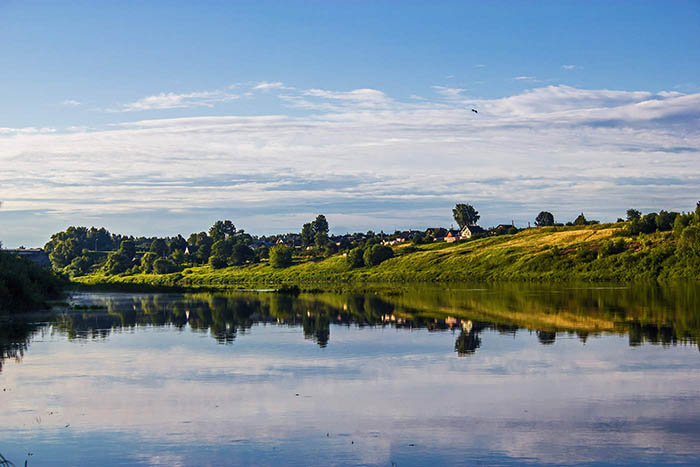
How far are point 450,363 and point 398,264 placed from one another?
150229 mm

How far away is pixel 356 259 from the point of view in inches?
7520

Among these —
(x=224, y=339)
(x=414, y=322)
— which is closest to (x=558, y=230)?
(x=414, y=322)

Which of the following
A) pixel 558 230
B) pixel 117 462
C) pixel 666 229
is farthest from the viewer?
pixel 558 230

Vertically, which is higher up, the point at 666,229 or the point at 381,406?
the point at 666,229

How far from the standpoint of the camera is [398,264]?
586 ft

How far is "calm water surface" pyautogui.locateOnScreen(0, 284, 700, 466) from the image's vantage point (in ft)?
52.7

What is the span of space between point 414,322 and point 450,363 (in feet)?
62.5

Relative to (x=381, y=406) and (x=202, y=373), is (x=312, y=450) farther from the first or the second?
(x=202, y=373)

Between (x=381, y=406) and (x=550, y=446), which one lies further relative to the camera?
(x=381, y=406)

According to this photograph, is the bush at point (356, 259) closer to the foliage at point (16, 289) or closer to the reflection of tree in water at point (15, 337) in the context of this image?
the foliage at point (16, 289)

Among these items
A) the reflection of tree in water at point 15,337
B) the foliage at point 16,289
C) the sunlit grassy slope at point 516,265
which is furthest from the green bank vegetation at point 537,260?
the reflection of tree in water at point 15,337

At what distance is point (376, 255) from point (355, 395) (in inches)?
6541

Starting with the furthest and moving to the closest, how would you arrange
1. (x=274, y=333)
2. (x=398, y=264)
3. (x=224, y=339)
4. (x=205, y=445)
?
(x=398, y=264) → (x=274, y=333) → (x=224, y=339) → (x=205, y=445)

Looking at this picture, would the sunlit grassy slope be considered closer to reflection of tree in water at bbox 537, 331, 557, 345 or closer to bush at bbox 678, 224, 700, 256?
bush at bbox 678, 224, 700, 256
